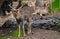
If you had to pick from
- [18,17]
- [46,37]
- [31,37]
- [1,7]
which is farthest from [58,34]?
[1,7]

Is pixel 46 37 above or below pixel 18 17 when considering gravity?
below

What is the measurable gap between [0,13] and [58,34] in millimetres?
4047

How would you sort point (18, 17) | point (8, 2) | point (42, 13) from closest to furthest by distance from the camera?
point (18, 17) < point (8, 2) < point (42, 13)

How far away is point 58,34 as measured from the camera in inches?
266

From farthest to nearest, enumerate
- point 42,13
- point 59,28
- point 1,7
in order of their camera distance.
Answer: point 42,13 < point 1,7 < point 59,28

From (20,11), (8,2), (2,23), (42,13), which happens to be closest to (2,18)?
(2,23)

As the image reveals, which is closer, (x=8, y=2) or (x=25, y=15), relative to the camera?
(x=25, y=15)

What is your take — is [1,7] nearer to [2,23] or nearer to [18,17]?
[2,23]

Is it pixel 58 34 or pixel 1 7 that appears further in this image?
pixel 1 7

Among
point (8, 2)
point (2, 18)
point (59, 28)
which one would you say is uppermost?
point (8, 2)

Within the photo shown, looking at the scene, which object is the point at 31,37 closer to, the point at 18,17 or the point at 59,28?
the point at 18,17

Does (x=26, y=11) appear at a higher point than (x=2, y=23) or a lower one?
higher

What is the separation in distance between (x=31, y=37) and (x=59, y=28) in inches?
79.3

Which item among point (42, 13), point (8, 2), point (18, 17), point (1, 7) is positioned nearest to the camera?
point (18, 17)
